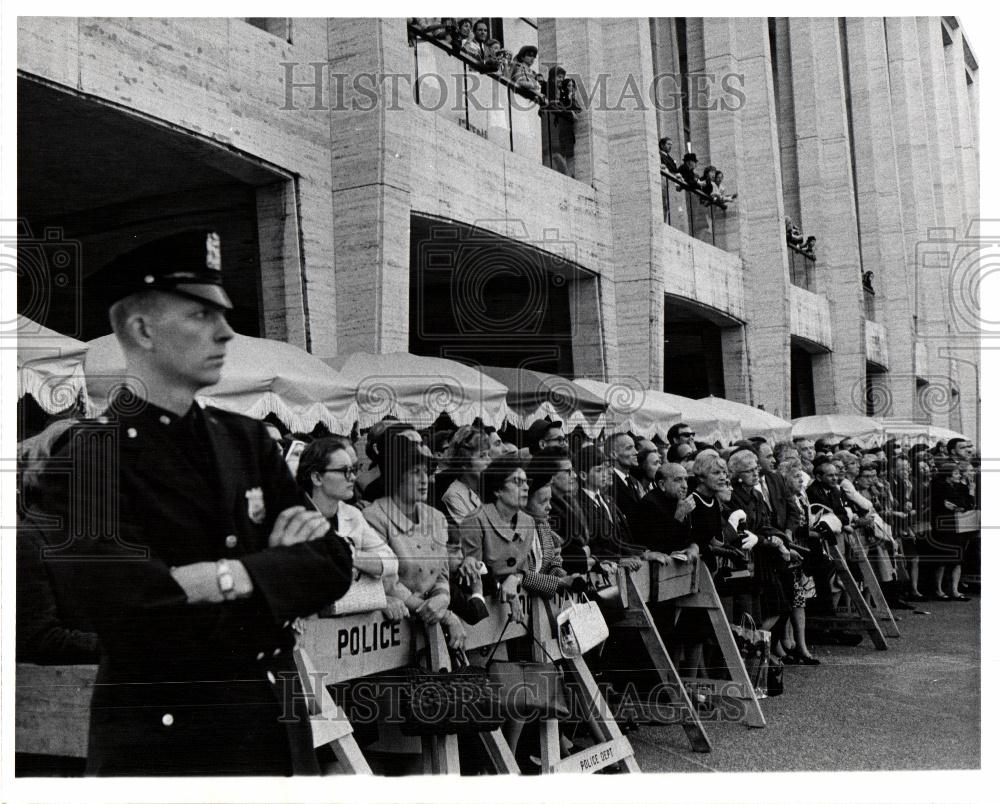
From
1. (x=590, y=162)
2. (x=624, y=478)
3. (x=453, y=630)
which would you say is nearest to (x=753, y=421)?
(x=590, y=162)

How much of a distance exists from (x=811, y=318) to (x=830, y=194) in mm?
2849

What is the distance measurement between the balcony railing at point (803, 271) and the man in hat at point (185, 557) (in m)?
20.1

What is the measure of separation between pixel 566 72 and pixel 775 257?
23.8ft

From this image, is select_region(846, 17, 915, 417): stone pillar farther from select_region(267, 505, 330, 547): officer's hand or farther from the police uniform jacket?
the police uniform jacket

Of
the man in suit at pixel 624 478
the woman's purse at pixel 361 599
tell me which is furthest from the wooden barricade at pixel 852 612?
the woman's purse at pixel 361 599

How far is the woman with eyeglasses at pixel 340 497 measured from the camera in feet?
15.4

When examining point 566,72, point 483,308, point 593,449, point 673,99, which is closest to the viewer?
point 593,449

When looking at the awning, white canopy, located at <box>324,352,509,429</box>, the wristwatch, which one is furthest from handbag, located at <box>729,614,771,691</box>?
the wristwatch

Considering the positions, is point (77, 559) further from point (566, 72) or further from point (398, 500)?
point (566, 72)

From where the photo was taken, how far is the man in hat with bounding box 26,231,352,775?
4.23 metres

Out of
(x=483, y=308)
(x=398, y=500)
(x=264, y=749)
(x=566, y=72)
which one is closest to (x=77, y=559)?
(x=264, y=749)

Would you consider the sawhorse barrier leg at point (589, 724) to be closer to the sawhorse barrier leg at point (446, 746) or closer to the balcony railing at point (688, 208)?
the sawhorse barrier leg at point (446, 746)

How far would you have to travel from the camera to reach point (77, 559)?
432 cm

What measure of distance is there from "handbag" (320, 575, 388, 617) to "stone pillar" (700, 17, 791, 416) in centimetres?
1496
